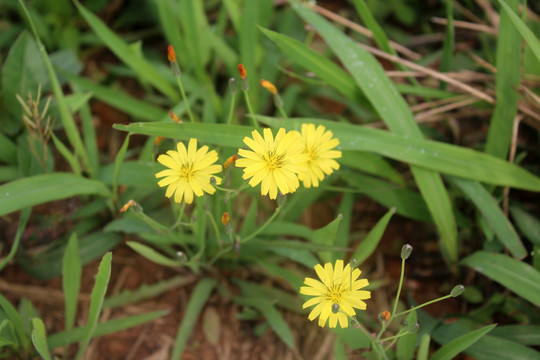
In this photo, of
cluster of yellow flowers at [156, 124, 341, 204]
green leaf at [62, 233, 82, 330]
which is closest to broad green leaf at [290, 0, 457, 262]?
cluster of yellow flowers at [156, 124, 341, 204]

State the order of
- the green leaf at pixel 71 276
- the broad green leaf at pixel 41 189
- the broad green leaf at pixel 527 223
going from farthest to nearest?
the broad green leaf at pixel 527 223, the green leaf at pixel 71 276, the broad green leaf at pixel 41 189

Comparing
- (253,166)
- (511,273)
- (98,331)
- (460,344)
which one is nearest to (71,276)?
(98,331)

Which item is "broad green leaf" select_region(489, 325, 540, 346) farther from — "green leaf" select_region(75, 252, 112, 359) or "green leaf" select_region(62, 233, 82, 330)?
"green leaf" select_region(62, 233, 82, 330)

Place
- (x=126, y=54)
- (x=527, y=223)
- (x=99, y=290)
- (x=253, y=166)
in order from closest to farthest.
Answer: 1. (x=253, y=166)
2. (x=99, y=290)
3. (x=527, y=223)
4. (x=126, y=54)

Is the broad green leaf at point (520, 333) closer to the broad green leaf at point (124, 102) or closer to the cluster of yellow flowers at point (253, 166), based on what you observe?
the cluster of yellow flowers at point (253, 166)

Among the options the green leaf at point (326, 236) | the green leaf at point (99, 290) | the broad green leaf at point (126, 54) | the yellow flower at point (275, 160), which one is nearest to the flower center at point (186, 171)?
the yellow flower at point (275, 160)

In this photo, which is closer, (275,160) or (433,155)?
(275,160)

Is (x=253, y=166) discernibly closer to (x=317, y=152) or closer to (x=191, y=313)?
(x=317, y=152)
